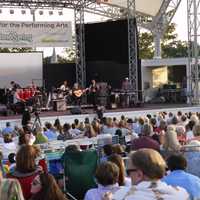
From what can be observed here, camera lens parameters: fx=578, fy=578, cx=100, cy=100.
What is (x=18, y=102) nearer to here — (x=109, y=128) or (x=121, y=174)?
(x=109, y=128)

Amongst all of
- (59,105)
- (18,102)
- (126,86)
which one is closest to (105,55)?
(126,86)

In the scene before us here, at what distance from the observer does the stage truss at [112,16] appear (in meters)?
22.8

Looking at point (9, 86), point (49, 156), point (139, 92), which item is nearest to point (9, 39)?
point (9, 86)

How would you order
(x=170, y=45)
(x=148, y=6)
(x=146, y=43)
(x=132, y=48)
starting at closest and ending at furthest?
(x=132, y=48) < (x=148, y=6) < (x=146, y=43) < (x=170, y=45)

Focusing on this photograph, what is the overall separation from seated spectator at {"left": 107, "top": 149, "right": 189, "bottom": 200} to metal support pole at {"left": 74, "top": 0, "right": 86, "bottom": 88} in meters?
21.0

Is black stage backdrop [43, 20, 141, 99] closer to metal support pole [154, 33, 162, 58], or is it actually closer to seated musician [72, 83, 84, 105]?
metal support pole [154, 33, 162, 58]

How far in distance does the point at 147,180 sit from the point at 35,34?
812 inches

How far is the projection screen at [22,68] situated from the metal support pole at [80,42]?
1.59 m

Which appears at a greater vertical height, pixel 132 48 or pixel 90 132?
pixel 132 48

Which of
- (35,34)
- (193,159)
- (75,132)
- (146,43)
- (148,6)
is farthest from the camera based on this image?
(146,43)

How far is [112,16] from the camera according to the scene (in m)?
25.8

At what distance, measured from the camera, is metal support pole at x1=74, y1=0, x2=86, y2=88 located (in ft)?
79.0

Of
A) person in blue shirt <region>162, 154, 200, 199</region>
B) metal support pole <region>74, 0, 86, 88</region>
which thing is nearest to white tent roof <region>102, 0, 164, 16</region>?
metal support pole <region>74, 0, 86, 88</region>

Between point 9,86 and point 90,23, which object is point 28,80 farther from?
point 90,23
